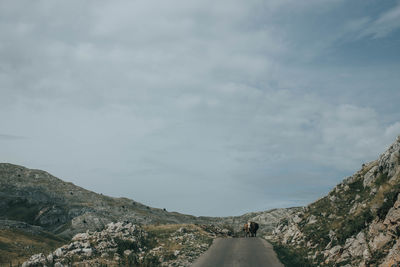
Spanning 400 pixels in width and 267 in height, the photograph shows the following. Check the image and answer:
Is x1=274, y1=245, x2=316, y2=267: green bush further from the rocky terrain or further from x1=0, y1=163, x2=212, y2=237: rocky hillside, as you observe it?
x1=0, y1=163, x2=212, y2=237: rocky hillside

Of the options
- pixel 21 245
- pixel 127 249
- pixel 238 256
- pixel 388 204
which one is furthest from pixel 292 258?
pixel 21 245

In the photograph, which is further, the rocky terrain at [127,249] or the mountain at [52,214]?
the mountain at [52,214]

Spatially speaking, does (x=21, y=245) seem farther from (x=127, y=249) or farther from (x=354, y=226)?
(x=354, y=226)

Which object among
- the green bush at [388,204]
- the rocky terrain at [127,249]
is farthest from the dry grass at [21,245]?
the green bush at [388,204]

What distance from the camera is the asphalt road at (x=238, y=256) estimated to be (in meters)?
25.6

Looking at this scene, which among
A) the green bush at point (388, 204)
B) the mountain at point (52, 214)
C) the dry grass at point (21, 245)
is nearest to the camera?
the green bush at point (388, 204)

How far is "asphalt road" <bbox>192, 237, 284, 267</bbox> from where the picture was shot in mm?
25625

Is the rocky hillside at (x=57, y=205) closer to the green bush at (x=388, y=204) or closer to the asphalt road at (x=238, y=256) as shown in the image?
the asphalt road at (x=238, y=256)

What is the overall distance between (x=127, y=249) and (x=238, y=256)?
36.2 ft

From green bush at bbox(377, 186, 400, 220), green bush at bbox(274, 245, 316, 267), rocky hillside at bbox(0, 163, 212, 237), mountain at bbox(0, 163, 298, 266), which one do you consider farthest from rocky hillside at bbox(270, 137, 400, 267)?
rocky hillside at bbox(0, 163, 212, 237)

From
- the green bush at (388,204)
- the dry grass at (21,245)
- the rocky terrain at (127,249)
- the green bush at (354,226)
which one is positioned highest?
the green bush at (388,204)

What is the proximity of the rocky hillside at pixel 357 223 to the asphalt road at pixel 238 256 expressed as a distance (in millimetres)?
2039

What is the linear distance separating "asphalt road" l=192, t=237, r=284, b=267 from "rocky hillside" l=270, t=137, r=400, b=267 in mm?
2039

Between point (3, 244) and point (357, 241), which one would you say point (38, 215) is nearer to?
point (3, 244)
